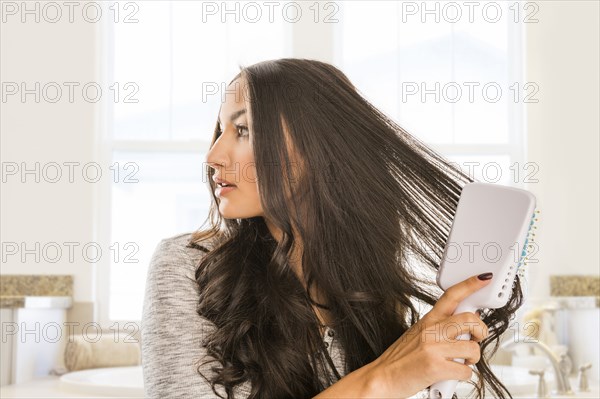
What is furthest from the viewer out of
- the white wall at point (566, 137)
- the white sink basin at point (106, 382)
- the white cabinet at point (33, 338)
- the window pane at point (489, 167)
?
the window pane at point (489, 167)

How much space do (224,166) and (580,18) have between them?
1985 millimetres

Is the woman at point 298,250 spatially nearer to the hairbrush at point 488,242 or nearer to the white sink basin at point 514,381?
the hairbrush at point 488,242

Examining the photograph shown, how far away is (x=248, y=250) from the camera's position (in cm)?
132

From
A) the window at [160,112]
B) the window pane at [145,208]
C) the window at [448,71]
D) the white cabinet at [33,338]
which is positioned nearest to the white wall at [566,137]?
the window at [448,71]

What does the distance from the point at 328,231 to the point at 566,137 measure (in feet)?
5.60

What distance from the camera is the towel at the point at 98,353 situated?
2.56 m

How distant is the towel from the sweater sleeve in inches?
57.5

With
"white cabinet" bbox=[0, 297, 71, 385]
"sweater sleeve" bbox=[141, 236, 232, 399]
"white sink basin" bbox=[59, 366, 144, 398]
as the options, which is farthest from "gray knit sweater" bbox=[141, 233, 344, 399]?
"white cabinet" bbox=[0, 297, 71, 385]

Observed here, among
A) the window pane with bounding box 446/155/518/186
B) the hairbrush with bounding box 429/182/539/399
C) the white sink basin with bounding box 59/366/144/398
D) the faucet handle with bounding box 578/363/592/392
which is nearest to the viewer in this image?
the hairbrush with bounding box 429/182/539/399

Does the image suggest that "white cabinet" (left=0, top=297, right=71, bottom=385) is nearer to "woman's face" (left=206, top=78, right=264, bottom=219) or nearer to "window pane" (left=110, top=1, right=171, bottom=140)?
"window pane" (left=110, top=1, right=171, bottom=140)

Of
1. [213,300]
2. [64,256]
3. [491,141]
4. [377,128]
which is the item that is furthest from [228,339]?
[491,141]

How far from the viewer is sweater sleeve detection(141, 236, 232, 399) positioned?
1112 mm

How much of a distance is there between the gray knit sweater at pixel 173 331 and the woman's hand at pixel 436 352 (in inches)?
9.0

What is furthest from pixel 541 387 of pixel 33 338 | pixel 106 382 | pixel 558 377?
pixel 33 338
